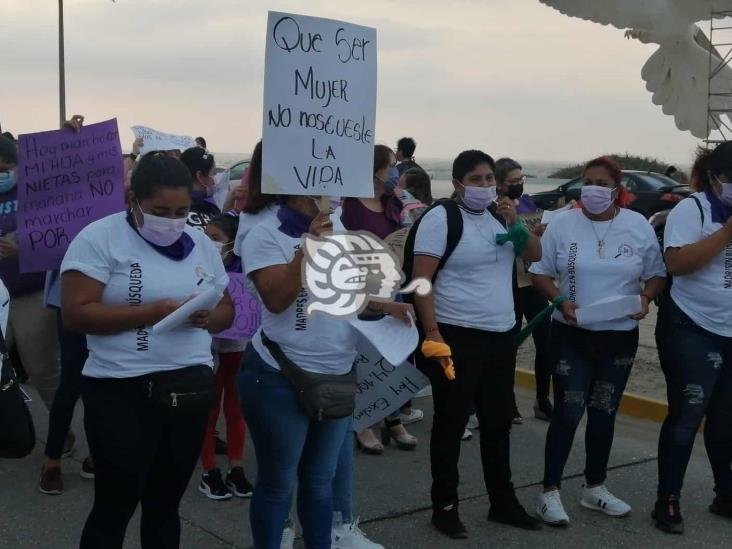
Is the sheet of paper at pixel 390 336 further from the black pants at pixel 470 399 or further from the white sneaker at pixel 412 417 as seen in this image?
the white sneaker at pixel 412 417

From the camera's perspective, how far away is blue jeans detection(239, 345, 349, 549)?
329 centimetres

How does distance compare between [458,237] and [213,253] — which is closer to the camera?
[213,253]

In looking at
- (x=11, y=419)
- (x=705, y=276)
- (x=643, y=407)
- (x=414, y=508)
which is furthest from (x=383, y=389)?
(x=643, y=407)

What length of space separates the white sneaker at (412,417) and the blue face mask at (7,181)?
9.43 feet

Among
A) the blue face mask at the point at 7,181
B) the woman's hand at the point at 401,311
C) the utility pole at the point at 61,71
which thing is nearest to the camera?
the woman's hand at the point at 401,311

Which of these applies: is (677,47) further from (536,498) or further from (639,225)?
(536,498)

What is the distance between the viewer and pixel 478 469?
5.36 metres

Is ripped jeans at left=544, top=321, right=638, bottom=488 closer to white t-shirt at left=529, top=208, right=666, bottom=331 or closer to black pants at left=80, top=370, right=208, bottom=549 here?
white t-shirt at left=529, top=208, right=666, bottom=331

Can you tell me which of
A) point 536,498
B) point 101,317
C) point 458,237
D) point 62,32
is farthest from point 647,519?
point 62,32

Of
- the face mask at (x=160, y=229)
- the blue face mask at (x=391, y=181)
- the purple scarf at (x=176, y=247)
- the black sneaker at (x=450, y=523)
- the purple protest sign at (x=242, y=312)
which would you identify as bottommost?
the black sneaker at (x=450, y=523)

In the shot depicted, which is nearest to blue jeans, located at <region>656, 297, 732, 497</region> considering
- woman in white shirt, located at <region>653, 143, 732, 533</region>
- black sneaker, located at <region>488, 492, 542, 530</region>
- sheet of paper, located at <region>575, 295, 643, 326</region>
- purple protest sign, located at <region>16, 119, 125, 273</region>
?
woman in white shirt, located at <region>653, 143, 732, 533</region>

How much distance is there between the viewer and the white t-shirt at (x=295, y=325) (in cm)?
325

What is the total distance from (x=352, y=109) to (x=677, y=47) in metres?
6.53

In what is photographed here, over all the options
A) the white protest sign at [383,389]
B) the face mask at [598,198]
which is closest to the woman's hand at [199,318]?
the white protest sign at [383,389]
